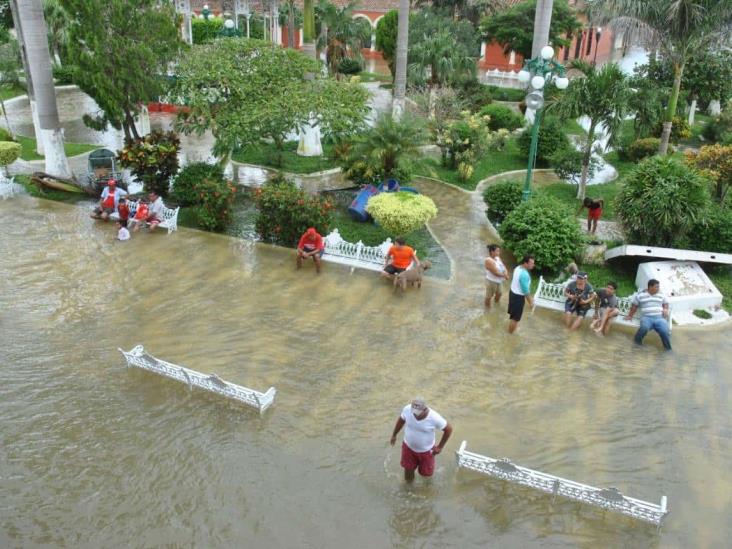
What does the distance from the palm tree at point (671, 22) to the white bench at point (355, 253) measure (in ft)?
35.8

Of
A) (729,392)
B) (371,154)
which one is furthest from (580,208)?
(729,392)

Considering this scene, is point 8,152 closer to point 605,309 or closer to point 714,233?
point 605,309

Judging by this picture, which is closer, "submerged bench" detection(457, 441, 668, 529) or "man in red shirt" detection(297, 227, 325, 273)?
"submerged bench" detection(457, 441, 668, 529)

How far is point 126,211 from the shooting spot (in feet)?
47.9

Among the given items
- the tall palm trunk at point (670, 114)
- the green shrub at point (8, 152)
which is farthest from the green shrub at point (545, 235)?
the green shrub at point (8, 152)

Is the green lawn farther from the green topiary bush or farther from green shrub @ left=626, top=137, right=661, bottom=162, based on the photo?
green shrub @ left=626, top=137, right=661, bottom=162

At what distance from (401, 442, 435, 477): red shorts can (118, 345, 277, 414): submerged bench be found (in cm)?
221

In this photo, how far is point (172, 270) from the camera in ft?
42.3

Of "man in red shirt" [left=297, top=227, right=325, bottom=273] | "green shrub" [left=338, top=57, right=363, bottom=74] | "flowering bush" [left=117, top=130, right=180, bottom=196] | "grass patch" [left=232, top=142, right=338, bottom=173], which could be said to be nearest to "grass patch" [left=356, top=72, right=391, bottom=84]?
"green shrub" [left=338, top=57, right=363, bottom=74]

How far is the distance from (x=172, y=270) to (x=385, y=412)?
6161mm

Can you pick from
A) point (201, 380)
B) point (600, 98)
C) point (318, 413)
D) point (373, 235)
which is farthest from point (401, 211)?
point (600, 98)

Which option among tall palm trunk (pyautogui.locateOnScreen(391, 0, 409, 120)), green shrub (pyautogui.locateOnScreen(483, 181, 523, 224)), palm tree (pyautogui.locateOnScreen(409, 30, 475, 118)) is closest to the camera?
green shrub (pyautogui.locateOnScreen(483, 181, 523, 224))

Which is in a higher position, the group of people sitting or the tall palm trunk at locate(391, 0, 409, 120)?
the tall palm trunk at locate(391, 0, 409, 120)

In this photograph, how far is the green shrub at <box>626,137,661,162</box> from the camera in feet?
71.2
